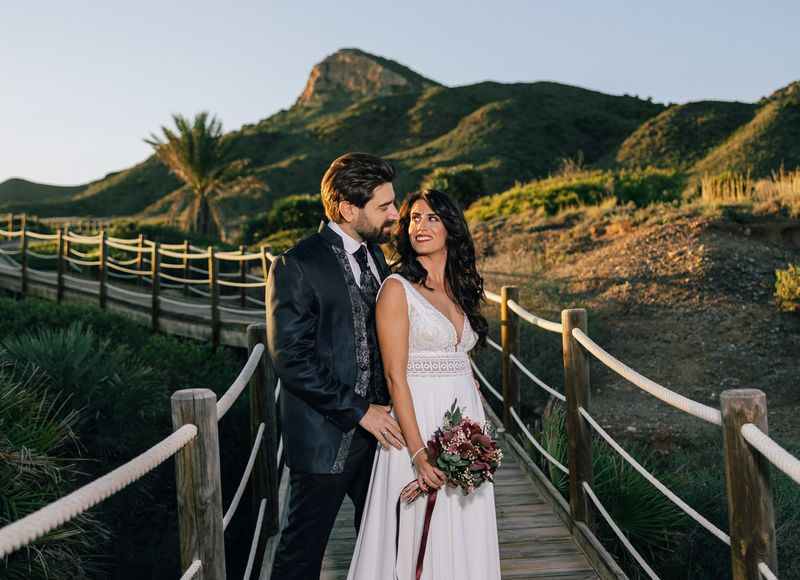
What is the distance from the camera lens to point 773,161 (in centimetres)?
3094

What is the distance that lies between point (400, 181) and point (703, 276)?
3318cm

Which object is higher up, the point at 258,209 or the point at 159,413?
the point at 258,209

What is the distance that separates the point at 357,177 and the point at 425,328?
572mm

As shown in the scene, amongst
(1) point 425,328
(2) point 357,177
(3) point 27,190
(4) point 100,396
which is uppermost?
(3) point 27,190

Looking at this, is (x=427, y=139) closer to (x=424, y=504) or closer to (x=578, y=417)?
(x=578, y=417)

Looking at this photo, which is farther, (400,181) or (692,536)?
(400,181)

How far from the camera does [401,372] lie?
8.55 feet

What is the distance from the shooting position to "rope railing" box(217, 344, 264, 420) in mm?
2527

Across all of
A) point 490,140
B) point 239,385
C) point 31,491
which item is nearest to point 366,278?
point 239,385

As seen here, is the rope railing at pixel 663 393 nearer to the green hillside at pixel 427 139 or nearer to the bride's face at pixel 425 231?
the bride's face at pixel 425 231

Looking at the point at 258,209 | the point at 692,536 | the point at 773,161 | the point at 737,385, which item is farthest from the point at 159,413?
the point at 258,209

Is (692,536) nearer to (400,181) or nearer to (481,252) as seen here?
(481,252)

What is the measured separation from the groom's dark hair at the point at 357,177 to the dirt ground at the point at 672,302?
494 centimetres

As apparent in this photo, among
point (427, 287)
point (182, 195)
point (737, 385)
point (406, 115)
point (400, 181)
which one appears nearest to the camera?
point (427, 287)
